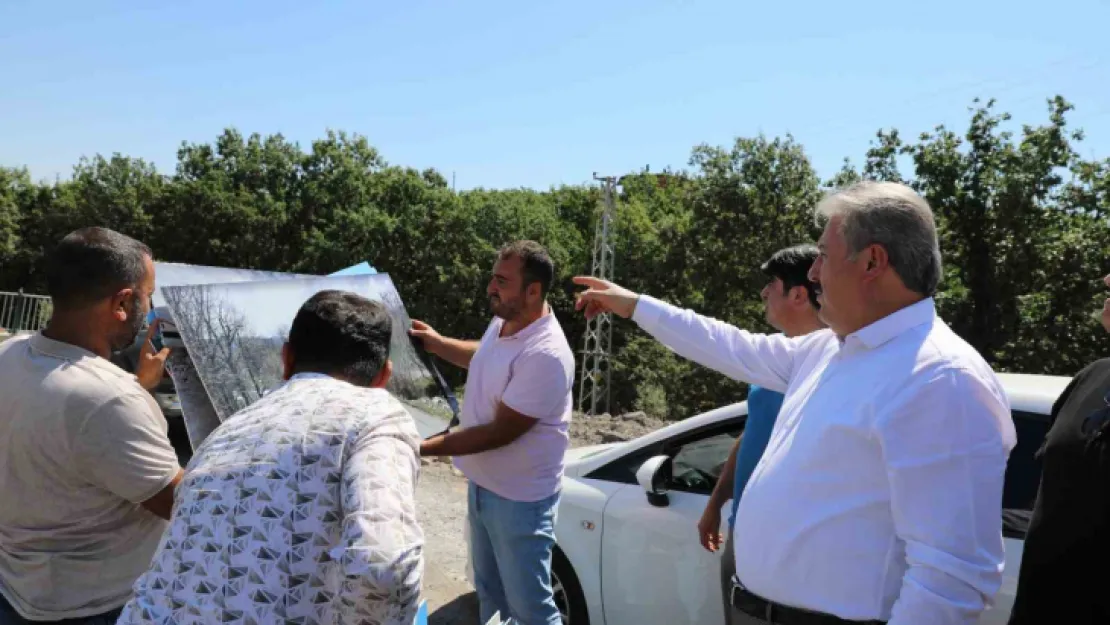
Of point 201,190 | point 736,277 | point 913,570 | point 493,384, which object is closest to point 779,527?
point 913,570

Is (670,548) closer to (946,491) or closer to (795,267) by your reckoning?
(795,267)

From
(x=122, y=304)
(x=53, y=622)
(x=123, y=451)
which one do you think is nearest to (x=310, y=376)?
(x=123, y=451)

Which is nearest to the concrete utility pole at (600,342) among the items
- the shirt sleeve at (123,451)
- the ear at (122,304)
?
the ear at (122,304)

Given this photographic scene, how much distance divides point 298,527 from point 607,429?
11.6 meters

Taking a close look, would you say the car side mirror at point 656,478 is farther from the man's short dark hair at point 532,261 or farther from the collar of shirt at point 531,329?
the man's short dark hair at point 532,261

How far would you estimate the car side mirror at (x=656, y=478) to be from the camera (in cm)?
387

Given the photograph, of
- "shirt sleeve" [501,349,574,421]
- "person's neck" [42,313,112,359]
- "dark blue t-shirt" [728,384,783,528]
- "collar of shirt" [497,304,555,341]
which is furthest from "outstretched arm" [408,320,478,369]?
"person's neck" [42,313,112,359]

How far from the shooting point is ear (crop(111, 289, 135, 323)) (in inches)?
89.5

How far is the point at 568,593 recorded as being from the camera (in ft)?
14.2

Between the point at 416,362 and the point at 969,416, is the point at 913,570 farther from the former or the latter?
the point at 416,362

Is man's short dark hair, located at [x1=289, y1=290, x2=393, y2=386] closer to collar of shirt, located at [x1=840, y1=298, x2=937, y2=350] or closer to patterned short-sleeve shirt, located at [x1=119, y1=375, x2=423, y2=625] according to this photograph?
patterned short-sleeve shirt, located at [x1=119, y1=375, x2=423, y2=625]

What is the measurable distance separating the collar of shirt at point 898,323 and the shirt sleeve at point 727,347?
3.06ft

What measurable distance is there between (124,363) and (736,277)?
63.5 feet

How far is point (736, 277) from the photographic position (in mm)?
21562
